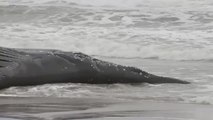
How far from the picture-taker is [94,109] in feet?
14.1

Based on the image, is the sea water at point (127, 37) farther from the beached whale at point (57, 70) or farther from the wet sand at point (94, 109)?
the wet sand at point (94, 109)

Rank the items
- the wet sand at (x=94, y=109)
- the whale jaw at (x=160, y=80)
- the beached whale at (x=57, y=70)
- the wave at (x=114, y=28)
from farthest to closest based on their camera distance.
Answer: the wave at (x=114, y=28), the whale jaw at (x=160, y=80), the beached whale at (x=57, y=70), the wet sand at (x=94, y=109)

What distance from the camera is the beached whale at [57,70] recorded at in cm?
546

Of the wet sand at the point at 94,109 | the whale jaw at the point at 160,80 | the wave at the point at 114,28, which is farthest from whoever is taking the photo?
the wave at the point at 114,28

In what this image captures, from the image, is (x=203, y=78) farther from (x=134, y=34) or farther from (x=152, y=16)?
(x=152, y=16)

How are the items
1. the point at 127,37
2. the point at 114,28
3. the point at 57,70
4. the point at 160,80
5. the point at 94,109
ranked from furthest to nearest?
the point at 114,28 → the point at 127,37 → the point at 160,80 → the point at 57,70 → the point at 94,109

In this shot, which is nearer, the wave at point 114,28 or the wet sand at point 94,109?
the wet sand at point 94,109

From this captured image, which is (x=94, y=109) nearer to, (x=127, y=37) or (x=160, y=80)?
(x=160, y=80)

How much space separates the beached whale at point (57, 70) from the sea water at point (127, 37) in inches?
3.7

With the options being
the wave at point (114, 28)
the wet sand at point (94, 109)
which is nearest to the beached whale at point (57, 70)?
the wet sand at point (94, 109)

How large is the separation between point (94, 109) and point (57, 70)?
57.3 inches

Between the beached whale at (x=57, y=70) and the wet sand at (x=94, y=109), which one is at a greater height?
the beached whale at (x=57, y=70)

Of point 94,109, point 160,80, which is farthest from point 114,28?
point 94,109

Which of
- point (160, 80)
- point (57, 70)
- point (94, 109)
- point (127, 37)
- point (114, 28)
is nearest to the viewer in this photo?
point (94, 109)
